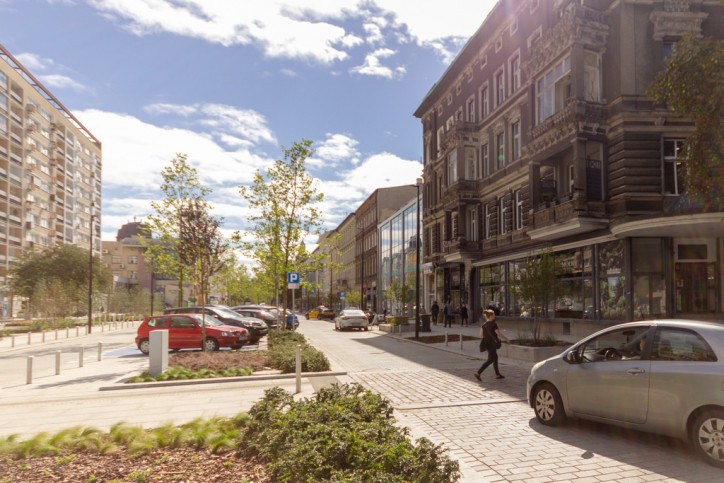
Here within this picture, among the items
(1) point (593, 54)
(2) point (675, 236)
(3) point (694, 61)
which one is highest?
(1) point (593, 54)

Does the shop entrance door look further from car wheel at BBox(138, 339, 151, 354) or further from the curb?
car wheel at BBox(138, 339, 151, 354)

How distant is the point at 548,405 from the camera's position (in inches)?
279

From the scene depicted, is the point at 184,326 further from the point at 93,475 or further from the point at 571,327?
the point at 571,327

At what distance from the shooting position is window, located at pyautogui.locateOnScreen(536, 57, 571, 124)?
21781 millimetres

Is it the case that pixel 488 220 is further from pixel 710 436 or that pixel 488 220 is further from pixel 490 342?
pixel 710 436

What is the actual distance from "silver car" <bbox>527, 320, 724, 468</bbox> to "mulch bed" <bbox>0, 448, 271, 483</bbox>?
14.5ft

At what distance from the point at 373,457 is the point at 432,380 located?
7.22 metres

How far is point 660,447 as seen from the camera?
5969mm

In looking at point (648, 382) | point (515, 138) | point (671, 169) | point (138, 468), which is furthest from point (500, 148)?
point (138, 468)

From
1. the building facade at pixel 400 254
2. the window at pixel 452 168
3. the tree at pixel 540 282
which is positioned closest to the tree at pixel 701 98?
the tree at pixel 540 282

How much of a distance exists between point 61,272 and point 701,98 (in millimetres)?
54535

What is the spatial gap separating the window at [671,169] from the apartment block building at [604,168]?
4cm

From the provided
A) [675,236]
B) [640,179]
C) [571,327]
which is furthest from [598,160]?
[571,327]

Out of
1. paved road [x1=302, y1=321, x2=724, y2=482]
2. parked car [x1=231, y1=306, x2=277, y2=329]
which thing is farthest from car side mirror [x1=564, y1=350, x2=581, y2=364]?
parked car [x1=231, y1=306, x2=277, y2=329]
